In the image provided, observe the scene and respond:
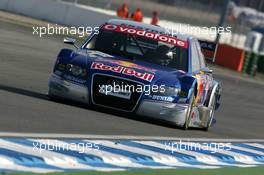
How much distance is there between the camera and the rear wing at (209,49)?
49.6 ft

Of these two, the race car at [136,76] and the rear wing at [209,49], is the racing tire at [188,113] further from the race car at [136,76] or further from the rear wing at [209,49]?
the rear wing at [209,49]

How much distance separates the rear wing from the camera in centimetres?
1512

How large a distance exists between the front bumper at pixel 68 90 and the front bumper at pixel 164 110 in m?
0.78

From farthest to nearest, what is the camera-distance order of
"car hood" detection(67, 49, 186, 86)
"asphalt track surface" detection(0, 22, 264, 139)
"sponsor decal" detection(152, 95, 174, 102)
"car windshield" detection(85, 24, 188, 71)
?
"car windshield" detection(85, 24, 188, 71)
"sponsor decal" detection(152, 95, 174, 102)
"car hood" detection(67, 49, 186, 86)
"asphalt track surface" detection(0, 22, 264, 139)

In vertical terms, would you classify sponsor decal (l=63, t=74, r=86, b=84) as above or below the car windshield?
below

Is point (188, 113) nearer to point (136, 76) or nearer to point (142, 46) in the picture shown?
point (136, 76)

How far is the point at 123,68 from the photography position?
1262 cm

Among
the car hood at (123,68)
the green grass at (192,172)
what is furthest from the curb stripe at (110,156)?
the car hood at (123,68)

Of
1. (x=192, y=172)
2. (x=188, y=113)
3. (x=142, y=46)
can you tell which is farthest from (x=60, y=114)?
(x=192, y=172)

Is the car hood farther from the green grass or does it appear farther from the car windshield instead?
the green grass

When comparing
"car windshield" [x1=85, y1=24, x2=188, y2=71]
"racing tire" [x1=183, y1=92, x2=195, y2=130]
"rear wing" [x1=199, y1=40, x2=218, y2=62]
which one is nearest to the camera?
"racing tire" [x1=183, y1=92, x2=195, y2=130]

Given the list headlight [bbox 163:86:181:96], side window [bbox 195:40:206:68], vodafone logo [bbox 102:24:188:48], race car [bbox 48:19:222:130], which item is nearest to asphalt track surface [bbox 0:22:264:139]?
race car [bbox 48:19:222:130]

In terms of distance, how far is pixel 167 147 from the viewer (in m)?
10.7

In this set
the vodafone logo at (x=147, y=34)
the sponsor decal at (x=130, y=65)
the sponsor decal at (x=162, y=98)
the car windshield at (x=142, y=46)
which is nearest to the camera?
the sponsor decal at (x=162, y=98)
